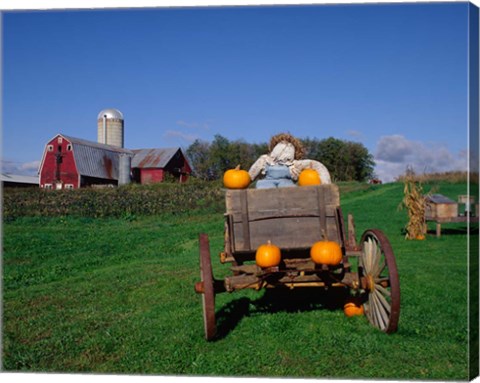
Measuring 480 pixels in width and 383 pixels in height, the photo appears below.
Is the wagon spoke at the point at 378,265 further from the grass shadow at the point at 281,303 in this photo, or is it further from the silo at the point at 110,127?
the silo at the point at 110,127

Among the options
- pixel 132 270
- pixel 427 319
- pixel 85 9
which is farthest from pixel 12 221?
pixel 427 319

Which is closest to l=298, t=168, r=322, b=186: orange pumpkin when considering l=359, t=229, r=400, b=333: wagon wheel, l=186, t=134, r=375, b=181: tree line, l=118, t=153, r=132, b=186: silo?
l=359, t=229, r=400, b=333: wagon wheel

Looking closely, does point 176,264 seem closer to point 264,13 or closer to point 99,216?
point 99,216

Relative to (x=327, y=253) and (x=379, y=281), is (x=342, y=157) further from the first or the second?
(x=327, y=253)

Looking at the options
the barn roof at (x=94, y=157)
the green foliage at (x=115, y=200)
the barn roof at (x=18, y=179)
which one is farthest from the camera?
the green foliage at (x=115, y=200)

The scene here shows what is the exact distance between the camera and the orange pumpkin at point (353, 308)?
5.12 meters

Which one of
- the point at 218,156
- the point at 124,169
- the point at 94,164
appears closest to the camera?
the point at 94,164

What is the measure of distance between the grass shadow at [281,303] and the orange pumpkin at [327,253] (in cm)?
122

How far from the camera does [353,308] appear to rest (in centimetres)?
514

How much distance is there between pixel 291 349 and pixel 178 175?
17.3ft

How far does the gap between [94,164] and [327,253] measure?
14.6ft

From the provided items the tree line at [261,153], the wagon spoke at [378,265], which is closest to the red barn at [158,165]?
the tree line at [261,153]

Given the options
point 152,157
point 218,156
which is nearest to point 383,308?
point 152,157

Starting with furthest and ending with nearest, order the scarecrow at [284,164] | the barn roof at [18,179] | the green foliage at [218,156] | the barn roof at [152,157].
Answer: the green foliage at [218,156], the barn roof at [152,157], the barn roof at [18,179], the scarecrow at [284,164]
